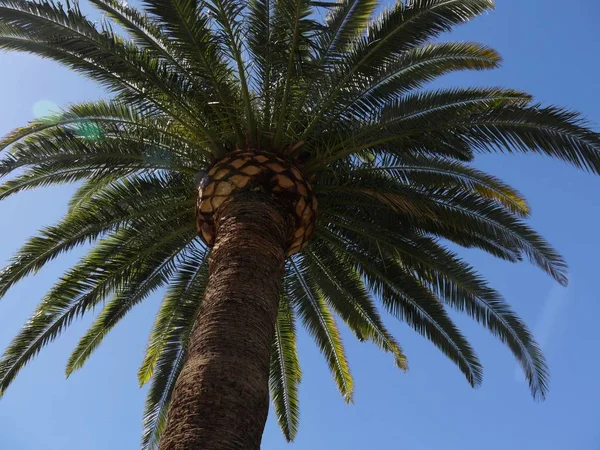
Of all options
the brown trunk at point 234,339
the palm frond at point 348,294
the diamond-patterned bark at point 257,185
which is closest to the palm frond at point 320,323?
the palm frond at point 348,294

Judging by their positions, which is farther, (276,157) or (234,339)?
(276,157)

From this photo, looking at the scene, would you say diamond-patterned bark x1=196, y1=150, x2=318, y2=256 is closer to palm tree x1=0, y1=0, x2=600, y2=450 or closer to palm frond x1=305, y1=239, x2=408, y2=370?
palm tree x1=0, y1=0, x2=600, y2=450

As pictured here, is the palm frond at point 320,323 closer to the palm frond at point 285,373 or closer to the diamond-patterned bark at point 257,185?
the palm frond at point 285,373

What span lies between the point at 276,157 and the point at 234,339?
3.07m

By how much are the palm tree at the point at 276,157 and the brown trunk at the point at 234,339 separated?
43 mm

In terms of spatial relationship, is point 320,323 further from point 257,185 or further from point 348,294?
point 257,185

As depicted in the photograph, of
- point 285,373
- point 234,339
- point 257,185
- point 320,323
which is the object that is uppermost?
point 320,323

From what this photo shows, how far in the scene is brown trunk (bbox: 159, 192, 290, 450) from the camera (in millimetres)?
4688

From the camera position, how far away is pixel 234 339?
18.0 ft

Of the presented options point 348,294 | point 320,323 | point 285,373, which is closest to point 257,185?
point 348,294

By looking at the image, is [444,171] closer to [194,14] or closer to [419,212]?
[419,212]

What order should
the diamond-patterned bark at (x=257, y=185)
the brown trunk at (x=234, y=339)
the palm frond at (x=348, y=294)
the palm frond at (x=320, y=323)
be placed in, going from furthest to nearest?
1. the palm frond at (x=320, y=323)
2. the palm frond at (x=348, y=294)
3. the diamond-patterned bark at (x=257, y=185)
4. the brown trunk at (x=234, y=339)

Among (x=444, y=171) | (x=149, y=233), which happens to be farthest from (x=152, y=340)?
(x=444, y=171)

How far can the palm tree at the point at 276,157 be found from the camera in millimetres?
7781
